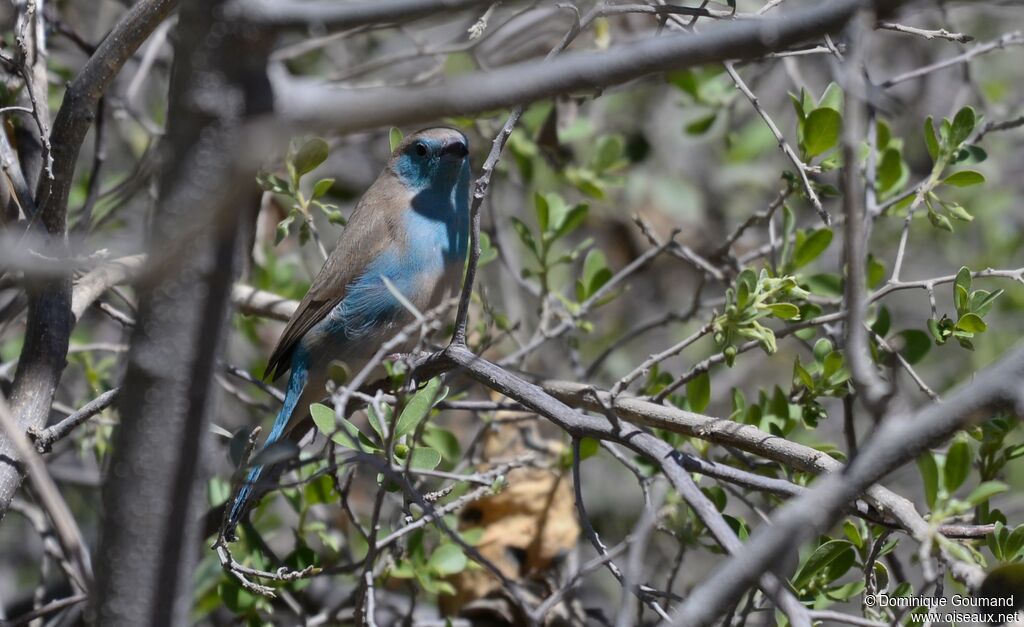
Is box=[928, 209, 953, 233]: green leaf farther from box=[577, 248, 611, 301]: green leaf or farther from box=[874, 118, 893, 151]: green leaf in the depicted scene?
box=[577, 248, 611, 301]: green leaf

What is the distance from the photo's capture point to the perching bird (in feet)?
12.2

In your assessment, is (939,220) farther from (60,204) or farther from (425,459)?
(60,204)

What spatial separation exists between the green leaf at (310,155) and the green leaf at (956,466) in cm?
189

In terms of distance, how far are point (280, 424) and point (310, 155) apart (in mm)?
1015

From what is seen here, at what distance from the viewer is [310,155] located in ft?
9.92

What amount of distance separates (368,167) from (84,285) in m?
2.99

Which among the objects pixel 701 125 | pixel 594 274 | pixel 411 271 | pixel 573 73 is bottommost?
pixel 411 271

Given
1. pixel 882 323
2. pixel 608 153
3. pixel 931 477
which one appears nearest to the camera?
pixel 931 477

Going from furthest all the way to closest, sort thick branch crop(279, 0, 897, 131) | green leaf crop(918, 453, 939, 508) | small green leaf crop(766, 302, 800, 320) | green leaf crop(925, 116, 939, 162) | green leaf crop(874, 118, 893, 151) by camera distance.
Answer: green leaf crop(874, 118, 893, 151)
green leaf crop(925, 116, 939, 162)
small green leaf crop(766, 302, 800, 320)
green leaf crop(918, 453, 939, 508)
thick branch crop(279, 0, 897, 131)

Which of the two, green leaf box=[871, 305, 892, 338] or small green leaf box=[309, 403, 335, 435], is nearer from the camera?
small green leaf box=[309, 403, 335, 435]

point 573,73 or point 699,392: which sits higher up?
point 573,73

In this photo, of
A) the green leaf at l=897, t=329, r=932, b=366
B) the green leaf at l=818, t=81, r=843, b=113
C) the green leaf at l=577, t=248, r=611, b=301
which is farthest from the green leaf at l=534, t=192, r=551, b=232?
the green leaf at l=897, t=329, r=932, b=366

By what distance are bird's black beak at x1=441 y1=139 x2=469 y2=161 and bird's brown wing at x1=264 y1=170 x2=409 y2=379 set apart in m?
0.24

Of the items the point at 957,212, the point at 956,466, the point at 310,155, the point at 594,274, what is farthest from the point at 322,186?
the point at 956,466
